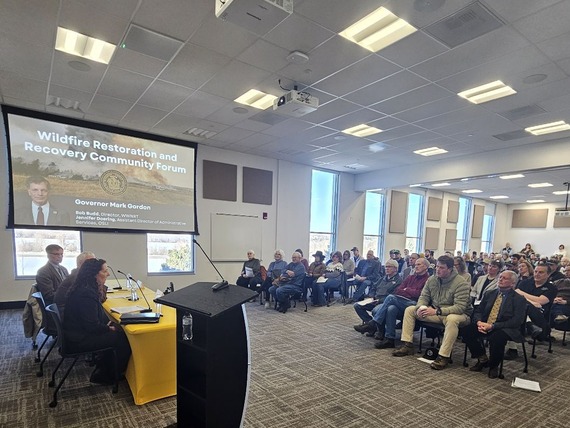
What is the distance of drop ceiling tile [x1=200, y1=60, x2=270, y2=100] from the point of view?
3703 millimetres

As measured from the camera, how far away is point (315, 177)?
9.50 metres

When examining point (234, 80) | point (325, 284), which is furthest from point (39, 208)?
point (325, 284)

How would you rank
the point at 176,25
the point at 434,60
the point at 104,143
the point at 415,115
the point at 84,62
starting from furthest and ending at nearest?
the point at 104,143
the point at 415,115
the point at 84,62
the point at 434,60
the point at 176,25

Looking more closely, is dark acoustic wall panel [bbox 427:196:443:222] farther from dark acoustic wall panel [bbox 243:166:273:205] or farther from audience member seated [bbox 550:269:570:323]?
audience member seated [bbox 550:269:570:323]

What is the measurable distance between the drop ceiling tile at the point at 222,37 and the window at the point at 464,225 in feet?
45.0

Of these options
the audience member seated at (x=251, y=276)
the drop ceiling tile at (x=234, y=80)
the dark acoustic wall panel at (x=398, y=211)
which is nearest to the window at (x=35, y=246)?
the audience member seated at (x=251, y=276)

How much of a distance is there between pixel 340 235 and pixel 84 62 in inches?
311

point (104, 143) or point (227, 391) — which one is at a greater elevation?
point (104, 143)

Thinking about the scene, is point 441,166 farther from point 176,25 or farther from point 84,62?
point 84,62

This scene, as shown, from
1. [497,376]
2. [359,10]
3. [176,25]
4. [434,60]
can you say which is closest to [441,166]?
[434,60]

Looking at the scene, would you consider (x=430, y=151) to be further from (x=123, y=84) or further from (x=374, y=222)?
(x=123, y=84)

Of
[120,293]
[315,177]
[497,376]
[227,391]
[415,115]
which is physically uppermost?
[415,115]

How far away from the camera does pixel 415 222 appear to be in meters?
12.1

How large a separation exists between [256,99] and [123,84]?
1867 mm
